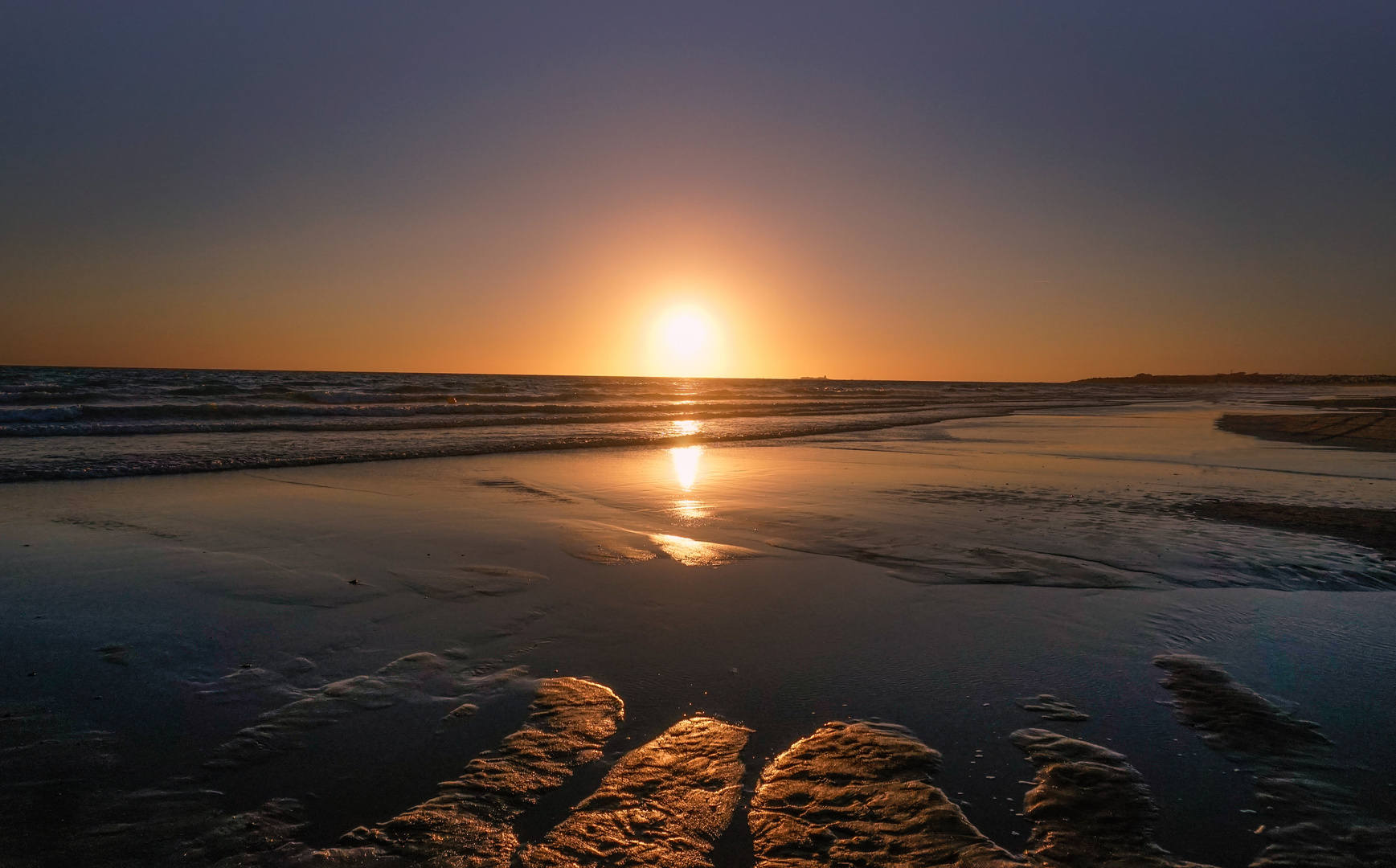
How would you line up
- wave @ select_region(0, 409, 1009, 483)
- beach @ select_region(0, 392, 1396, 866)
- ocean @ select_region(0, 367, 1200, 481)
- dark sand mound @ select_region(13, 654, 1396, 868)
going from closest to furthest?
dark sand mound @ select_region(13, 654, 1396, 868), beach @ select_region(0, 392, 1396, 866), wave @ select_region(0, 409, 1009, 483), ocean @ select_region(0, 367, 1200, 481)

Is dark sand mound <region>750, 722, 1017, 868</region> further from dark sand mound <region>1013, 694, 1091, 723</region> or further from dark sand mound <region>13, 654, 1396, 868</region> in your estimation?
dark sand mound <region>1013, 694, 1091, 723</region>

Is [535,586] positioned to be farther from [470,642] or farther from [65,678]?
[65,678]

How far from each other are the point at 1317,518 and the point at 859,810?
810 centimetres

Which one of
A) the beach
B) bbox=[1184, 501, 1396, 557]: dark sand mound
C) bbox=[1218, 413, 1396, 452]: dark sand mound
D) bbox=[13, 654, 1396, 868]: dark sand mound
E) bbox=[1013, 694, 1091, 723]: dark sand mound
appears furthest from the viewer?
bbox=[1218, 413, 1396, 452]: dark sand mound

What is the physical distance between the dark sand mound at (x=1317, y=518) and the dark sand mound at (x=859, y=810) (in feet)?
20.3

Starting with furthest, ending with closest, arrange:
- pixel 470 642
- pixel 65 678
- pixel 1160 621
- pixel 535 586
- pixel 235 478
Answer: pixel 235 478 → pixel 535 586 → pixel 1160 621 → pixel 470 642 → pixel 65 678

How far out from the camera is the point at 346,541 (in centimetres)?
659

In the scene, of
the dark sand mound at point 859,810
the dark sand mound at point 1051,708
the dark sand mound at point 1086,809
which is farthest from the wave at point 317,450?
the dark sand mound at point 1086,809

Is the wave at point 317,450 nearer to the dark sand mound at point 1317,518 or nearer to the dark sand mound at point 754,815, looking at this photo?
the dark sand mound at point 754,815

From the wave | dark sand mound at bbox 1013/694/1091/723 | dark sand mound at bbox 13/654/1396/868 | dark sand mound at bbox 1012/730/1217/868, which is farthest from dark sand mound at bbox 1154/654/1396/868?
the wave

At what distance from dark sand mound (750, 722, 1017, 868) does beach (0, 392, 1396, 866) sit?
0.24 ft

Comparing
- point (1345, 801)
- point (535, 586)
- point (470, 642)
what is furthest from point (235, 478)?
point (1345, 801)

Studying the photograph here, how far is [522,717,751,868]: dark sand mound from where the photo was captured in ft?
7.38

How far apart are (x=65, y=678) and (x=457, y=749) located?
7.36 feet
